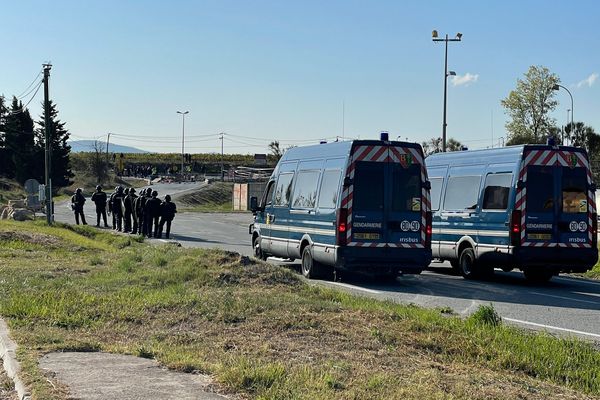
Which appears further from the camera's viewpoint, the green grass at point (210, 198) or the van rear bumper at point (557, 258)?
the green grass at point (210, 198)

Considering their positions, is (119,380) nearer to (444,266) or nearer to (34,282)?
(34,282)

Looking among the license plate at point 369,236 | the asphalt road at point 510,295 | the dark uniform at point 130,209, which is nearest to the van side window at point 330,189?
the license plate at point 369,236

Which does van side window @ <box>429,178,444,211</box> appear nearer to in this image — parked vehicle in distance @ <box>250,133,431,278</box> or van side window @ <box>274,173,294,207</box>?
parked vehicle in distance @ <box>250,133,431,278</box>

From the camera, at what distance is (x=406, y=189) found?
16281 mm

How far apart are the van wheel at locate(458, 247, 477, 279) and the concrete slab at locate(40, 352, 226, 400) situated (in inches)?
442

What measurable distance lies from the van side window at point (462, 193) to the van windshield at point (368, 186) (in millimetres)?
2767

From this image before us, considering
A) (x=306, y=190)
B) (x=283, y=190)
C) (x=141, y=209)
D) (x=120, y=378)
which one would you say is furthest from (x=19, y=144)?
(x=120, y=378)

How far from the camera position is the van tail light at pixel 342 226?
52.1 ft

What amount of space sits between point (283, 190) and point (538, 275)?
5.76 metres

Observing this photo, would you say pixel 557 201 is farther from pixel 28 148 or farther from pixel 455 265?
pixel 28 148

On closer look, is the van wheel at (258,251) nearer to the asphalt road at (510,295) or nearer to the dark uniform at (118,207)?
the asphalt road at (510,295)

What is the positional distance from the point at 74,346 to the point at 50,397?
2.01 m

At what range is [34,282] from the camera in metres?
13.4

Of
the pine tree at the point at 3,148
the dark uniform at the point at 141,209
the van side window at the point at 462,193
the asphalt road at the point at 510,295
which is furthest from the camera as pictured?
the pine tree at the point at 3,148
